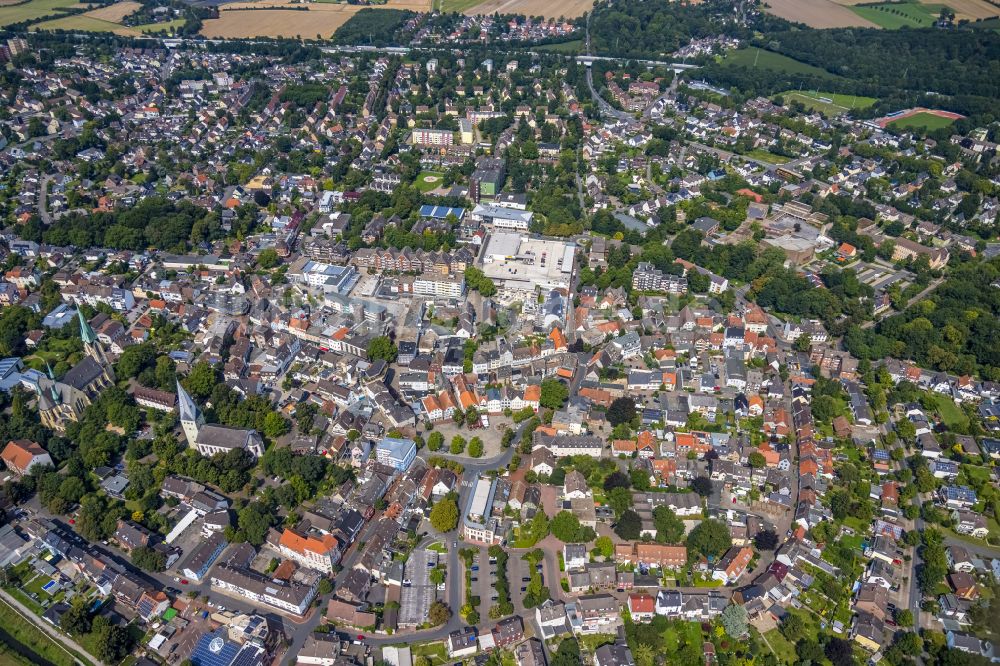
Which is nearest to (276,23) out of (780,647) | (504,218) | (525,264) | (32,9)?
(32,9)

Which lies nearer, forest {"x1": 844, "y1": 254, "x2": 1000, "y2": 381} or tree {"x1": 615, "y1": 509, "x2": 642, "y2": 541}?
tree {"x1": 615, "y1": 509, "x2": 642, "y2": 541}

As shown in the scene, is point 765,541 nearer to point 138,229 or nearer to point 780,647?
point 780,647

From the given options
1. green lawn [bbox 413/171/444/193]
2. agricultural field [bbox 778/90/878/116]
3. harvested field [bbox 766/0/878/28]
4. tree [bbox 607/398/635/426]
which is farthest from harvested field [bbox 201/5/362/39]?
tree [bbox 607/398/635/426]

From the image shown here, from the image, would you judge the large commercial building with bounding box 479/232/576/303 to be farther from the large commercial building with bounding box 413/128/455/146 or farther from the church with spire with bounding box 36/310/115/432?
the church with spire with bounding box 36/310/115/432

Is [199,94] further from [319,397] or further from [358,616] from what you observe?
[358,616]

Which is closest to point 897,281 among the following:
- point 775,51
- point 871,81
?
point 871,81

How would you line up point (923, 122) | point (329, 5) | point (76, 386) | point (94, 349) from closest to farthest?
point (76, 386)
point (94, 349)
point (923, 122)
point (329, 5)

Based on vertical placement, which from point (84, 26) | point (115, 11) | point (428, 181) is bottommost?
point (428, 181)
